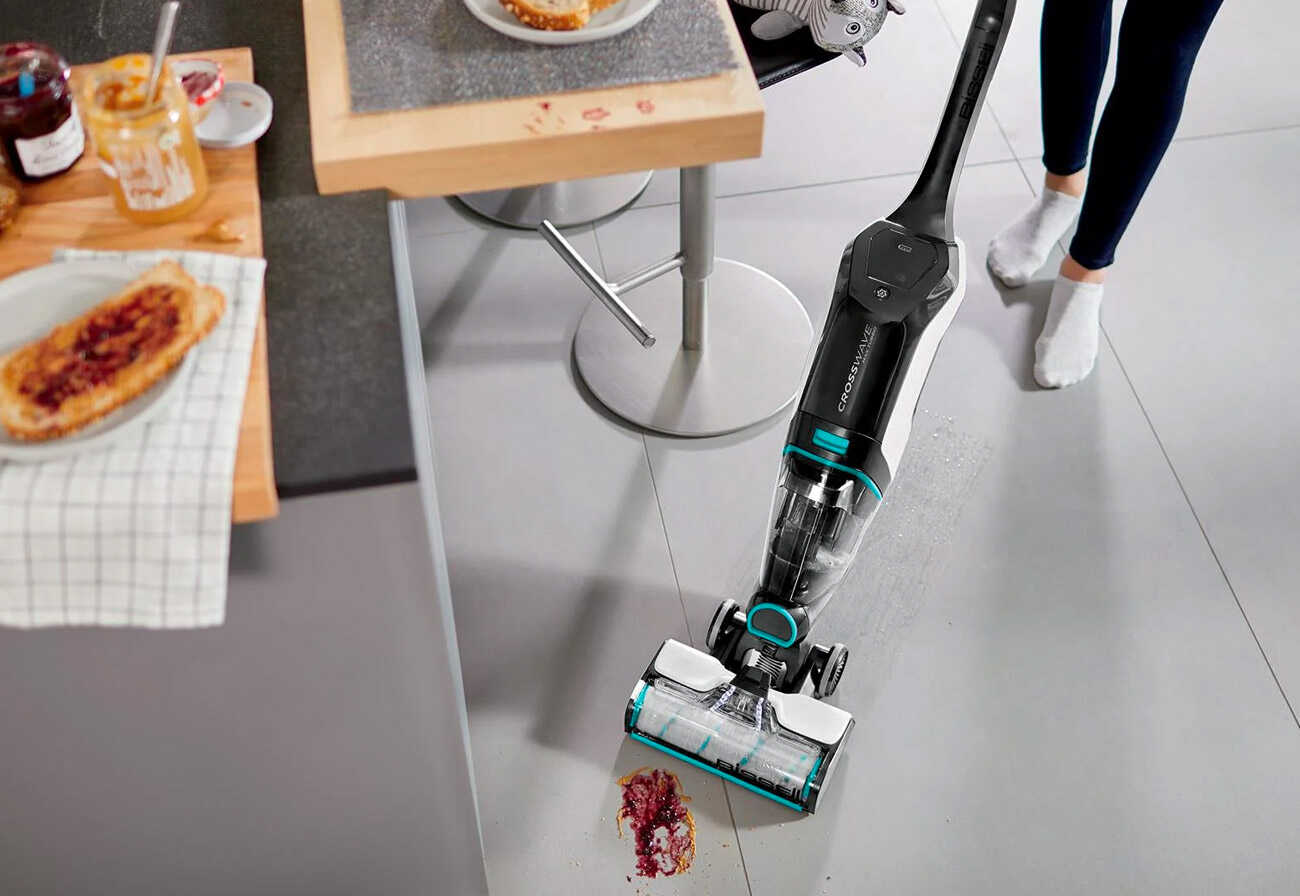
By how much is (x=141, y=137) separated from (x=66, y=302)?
5.8 inches

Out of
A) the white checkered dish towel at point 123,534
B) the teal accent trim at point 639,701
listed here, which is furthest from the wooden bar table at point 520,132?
the teal accent trim at point 639,701

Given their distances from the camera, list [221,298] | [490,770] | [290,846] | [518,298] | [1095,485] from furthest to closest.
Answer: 1. [518,298]
2. [1095,485]
3. [490,770]
4. [290,846]
5. [221,298]

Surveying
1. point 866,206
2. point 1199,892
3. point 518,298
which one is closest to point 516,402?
point 518,298

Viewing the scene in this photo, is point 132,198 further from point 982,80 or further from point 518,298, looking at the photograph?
point 518,298

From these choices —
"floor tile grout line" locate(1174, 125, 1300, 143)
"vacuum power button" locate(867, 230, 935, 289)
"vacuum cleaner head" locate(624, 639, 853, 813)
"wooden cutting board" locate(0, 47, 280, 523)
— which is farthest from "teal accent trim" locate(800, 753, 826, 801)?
"floor tile grout line" locate(1174, 125, 1300, 143)

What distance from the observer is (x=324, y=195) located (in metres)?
1.11

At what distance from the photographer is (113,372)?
91 cm

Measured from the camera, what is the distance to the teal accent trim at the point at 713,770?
5.01ft

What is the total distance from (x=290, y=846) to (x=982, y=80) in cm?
112

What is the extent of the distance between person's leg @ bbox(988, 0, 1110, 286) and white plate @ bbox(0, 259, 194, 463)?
139cm

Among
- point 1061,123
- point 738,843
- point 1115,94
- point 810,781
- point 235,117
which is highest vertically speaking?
point 235,117

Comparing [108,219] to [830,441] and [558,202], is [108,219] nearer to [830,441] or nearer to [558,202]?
[830,441]

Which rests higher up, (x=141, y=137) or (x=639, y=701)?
(x=141, y=137)

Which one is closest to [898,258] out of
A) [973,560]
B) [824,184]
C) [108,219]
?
[973,560]
